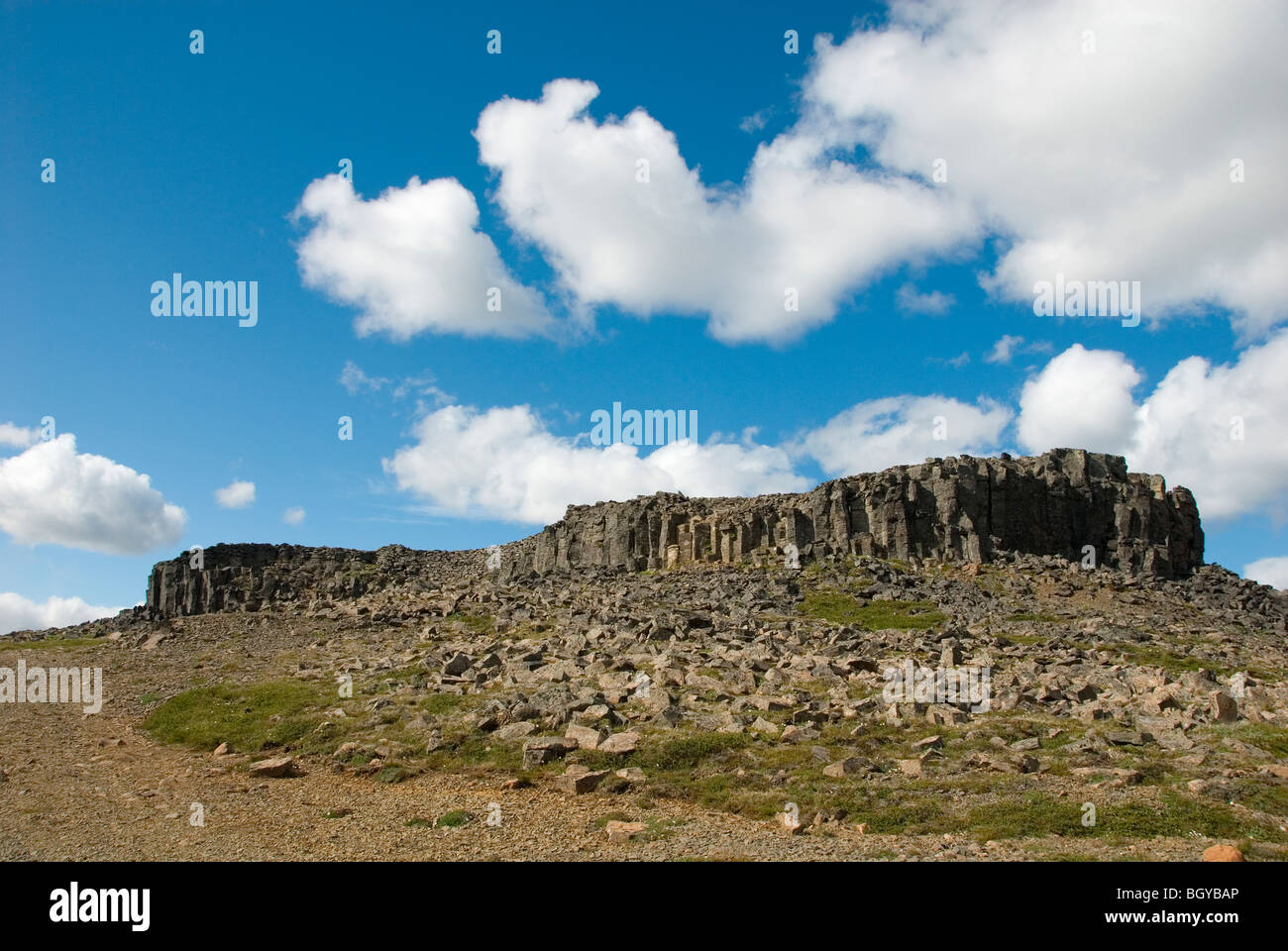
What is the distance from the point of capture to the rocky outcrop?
78.1 m

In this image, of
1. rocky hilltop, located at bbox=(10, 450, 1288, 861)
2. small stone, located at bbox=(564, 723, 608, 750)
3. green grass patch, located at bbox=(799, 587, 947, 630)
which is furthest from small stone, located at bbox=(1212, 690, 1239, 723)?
green grass patch, located at bbox=(799, 587, 947, 630)

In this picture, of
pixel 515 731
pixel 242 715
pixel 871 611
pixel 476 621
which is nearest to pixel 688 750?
pixel 515 731

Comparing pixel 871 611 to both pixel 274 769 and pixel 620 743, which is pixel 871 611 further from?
pixel 274 769

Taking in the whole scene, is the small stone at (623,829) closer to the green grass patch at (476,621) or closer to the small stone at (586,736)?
the small stone at (586,736)

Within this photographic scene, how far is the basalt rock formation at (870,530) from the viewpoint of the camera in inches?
3081

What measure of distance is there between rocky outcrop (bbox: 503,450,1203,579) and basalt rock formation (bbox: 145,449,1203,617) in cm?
13

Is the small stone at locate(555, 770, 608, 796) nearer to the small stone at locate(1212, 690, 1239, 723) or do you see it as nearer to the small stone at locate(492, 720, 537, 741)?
the small stone at locate(492, 720, 537, 741)

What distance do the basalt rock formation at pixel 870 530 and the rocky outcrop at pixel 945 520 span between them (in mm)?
135

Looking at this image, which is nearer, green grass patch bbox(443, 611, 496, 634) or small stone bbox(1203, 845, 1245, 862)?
small stone bbox(1203, 845, 1245, 862)

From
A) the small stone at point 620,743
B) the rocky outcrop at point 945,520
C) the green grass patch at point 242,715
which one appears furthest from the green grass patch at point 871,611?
the green grass patch at point 242,715

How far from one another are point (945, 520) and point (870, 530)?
23.7ft
